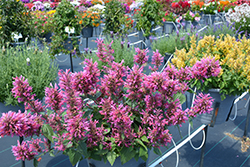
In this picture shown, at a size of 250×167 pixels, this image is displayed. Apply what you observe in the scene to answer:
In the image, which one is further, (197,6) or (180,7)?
(197,6)

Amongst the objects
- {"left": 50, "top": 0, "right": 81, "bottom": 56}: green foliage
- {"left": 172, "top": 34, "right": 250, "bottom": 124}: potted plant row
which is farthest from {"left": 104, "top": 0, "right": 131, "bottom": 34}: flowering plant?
{"left": 172, "top": 34, "right": 250, "bottom": 124}: potted plant row

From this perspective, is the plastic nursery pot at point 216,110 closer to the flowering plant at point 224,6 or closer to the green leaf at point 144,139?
the green leaf at point 144,139

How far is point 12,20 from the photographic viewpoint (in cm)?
395

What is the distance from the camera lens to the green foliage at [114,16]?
5.60 m

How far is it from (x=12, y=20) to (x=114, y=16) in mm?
2390

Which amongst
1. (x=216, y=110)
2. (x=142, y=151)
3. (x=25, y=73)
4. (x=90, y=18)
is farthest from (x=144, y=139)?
(x=90, y=18)

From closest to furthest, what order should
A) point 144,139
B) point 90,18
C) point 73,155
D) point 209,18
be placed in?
1. point 73,155
2. point 144,139
3. point 90,18
4. point 209,18

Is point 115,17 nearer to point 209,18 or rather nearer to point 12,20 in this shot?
point 12,20

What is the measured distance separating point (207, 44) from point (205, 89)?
592mm

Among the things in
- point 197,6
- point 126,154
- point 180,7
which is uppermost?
point 197,6

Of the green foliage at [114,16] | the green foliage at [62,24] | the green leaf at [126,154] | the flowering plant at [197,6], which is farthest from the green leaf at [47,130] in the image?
the flowering plant at [197,6]

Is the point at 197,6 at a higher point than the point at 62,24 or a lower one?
higher

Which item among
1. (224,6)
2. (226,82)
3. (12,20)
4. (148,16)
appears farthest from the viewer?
(224,6)

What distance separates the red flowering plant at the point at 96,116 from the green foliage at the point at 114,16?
4.55 metres
